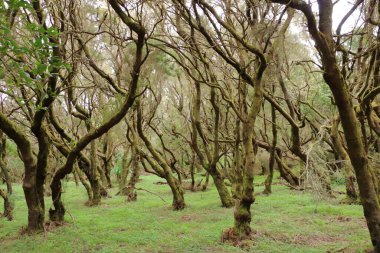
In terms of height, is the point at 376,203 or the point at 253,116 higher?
the point at 253,116

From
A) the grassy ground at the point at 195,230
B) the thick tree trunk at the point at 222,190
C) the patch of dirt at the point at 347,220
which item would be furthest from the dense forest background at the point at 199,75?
the patch of dirt at the point at 347,220

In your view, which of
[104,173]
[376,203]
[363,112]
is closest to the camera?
[376,203]

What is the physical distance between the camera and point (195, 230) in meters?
9.57

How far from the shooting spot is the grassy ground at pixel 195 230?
7887mm

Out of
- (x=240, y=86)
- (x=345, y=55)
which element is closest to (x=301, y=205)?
(x=240, y=86)

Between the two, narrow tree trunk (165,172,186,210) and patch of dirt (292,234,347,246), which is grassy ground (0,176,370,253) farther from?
narrow tree trunk (165,172,186,210)

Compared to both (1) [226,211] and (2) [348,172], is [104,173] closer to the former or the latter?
(1) [226,211]

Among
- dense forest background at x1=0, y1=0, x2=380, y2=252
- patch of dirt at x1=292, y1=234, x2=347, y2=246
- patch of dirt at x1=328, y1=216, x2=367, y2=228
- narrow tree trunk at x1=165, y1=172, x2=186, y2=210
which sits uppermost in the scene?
dense forest background at x1=0, y1=0, x2=380, y2=252

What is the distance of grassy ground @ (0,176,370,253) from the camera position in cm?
789

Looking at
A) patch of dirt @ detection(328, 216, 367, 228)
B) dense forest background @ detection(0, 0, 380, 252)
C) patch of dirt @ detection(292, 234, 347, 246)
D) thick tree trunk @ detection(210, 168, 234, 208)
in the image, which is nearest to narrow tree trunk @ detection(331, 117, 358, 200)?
dense forest background @ detection(0, 0, 380, 252)

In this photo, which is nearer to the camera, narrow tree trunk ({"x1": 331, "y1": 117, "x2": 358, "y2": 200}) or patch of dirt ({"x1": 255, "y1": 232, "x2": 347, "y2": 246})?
patch of dirt ({"x1": 255, "y1": 232, "x2": 347, "y2": 246})

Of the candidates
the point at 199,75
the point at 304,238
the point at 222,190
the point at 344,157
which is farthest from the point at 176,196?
the point at 344,157

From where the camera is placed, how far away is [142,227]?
10.3m

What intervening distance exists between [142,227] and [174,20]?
605 centimetres
